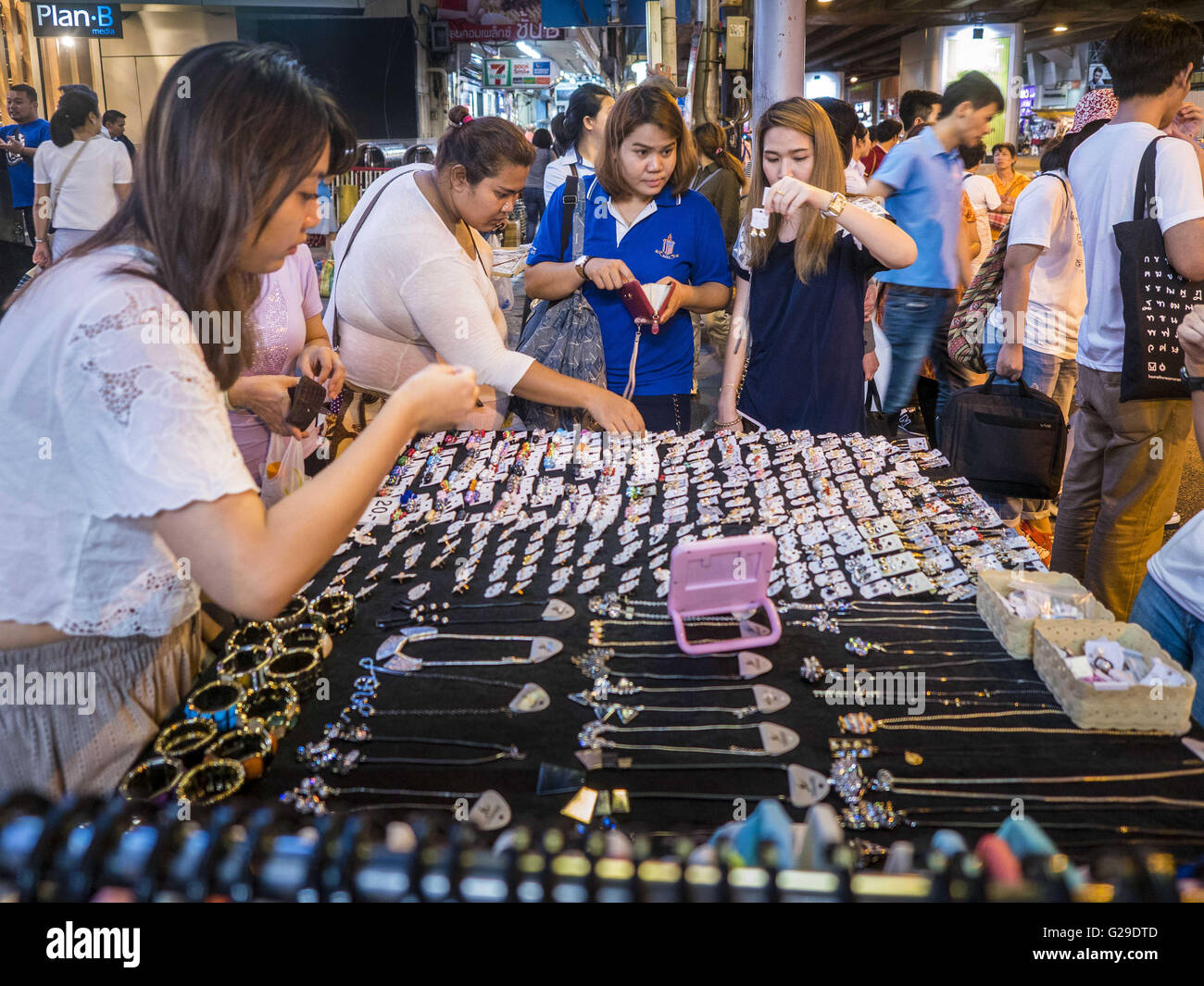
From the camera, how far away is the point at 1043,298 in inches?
154

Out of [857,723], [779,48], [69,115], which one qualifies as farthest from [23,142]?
[857,723]

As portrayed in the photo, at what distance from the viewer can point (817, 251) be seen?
108 inches

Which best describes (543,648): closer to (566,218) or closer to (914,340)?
(566,218)

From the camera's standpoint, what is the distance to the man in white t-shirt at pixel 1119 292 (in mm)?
2570

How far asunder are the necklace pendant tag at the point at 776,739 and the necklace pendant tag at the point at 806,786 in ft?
0.16

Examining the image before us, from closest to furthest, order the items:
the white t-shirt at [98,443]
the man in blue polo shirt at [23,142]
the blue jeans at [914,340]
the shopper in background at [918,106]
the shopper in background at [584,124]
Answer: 1. the white t-shirt at [98,443]
2. the blue jeans at [914,340]
3. the shopper in background at [584,124]
4. the shopper in background at [918,106]
5. the man in blue polo shirt at [23,142]

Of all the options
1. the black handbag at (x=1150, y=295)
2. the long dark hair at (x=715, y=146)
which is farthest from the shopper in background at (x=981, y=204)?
the black handbag at (x=1150, y=295)

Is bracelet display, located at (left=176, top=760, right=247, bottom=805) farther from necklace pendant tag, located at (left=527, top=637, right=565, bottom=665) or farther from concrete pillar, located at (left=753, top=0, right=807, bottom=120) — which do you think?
concrete pillar, located at (left=753, top=0, right=807, bottom=120)

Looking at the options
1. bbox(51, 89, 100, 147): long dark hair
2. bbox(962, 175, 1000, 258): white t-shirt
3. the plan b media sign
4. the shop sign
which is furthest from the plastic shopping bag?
the shop sign

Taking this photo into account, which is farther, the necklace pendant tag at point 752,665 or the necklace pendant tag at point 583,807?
the necklace pendant tag at point 752,665

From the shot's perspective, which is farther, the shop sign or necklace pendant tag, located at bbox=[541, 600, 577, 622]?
the shop sign

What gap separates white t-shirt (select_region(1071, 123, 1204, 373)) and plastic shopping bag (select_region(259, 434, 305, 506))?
2.34 m

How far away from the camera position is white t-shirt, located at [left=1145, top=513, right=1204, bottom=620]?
5.58 ft

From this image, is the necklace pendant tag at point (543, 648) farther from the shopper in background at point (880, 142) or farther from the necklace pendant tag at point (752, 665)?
the shopper in background at point (880, 142)
